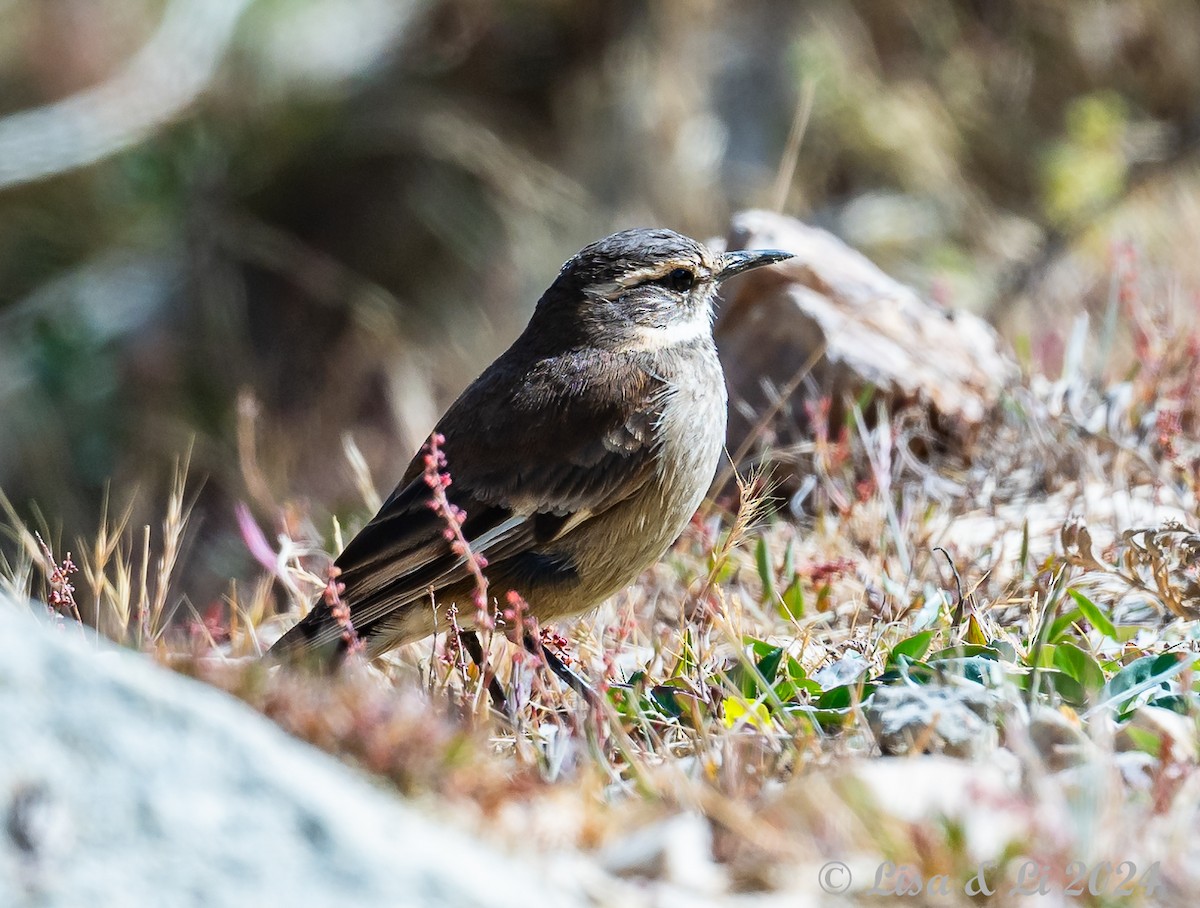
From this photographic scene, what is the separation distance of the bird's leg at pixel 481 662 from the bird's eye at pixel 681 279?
4.37ft

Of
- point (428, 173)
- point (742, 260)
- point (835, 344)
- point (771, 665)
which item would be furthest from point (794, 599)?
point (428, 173)

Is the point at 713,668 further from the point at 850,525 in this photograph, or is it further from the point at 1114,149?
the point at 1114,149

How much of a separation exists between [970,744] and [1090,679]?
0.43m

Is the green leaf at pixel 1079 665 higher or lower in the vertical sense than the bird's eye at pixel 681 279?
lower

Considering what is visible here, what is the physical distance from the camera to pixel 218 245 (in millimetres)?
12781

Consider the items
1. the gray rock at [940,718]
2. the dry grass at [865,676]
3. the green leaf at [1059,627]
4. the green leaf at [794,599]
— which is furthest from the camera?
the green leaf at [794,599]

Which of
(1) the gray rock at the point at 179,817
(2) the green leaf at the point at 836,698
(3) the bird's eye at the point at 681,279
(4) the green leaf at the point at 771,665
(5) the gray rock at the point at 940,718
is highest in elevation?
(3) the bird's eye at the point at 681,279

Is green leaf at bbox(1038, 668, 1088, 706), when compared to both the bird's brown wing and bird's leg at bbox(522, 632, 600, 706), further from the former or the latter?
the bird's brown wing

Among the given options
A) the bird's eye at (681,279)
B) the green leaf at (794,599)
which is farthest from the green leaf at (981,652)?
the bird's eye at (681,279)

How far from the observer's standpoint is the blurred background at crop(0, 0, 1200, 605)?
1109 centimetres

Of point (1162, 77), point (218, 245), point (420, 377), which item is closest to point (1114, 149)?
point (1162, 77)

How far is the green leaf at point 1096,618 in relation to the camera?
3.50 m

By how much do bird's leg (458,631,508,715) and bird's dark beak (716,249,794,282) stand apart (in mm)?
1489

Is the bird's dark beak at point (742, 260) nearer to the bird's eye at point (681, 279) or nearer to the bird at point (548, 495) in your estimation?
the bird's eye at point (681, 279)
